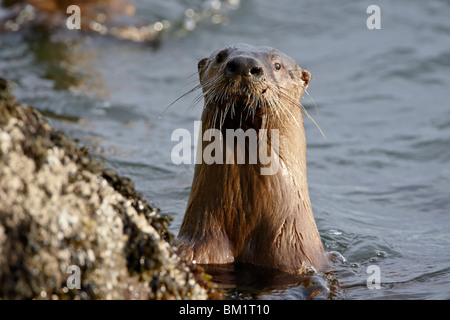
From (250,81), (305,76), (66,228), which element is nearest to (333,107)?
(305,76)

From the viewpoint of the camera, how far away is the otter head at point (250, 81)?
132 inches

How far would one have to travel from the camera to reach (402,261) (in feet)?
14.3

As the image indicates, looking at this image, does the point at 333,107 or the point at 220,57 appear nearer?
the point at 220,57

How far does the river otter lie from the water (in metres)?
0.26

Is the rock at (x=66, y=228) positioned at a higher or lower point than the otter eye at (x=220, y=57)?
lower

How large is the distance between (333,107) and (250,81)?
511 centimetres

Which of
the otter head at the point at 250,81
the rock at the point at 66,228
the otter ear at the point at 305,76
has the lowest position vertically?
the rock at the point at 66,228

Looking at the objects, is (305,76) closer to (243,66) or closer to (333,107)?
(243,66)

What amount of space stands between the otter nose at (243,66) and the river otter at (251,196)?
123mm

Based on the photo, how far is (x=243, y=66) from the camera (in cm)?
332

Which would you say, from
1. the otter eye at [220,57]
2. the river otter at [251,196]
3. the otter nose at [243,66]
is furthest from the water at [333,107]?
the otter nose at [243,66]

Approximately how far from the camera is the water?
4.73 metres

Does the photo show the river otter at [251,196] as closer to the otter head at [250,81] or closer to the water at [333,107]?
the otter head at [250,81]

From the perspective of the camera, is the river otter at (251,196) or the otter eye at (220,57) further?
the otter eye at (220,57)
